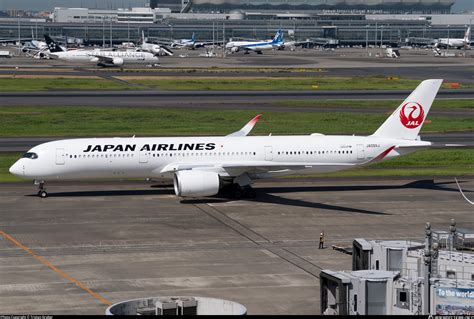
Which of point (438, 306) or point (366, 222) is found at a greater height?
point (438, 306)

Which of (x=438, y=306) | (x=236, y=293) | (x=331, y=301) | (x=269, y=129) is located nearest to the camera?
(x=438, y=306)

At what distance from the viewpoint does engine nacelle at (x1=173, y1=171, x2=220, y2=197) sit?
6322 cm

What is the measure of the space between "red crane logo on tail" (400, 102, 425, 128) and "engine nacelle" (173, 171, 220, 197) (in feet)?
50.6

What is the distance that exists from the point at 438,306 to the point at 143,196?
38.9m

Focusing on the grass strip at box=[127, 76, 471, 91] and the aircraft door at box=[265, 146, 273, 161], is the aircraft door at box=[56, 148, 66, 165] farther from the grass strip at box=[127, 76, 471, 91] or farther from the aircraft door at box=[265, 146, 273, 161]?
the grass strip at box=[127, 76, 471, 91]

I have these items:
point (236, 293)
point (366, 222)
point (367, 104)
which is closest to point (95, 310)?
point (236, 293)

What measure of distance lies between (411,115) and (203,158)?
52.1 ft

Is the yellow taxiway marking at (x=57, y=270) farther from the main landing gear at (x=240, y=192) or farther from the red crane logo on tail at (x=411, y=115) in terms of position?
the red crane logo on tail at (x=411, y=115)

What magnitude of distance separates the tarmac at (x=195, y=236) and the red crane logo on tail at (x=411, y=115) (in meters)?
4.93

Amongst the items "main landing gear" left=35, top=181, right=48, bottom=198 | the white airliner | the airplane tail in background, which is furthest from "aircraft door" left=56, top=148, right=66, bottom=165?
the airplane tail in background

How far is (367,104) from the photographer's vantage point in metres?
125

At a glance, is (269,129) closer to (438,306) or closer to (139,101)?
(139,101)

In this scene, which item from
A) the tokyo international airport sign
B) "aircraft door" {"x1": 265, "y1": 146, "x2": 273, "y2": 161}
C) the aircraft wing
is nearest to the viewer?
the tokyo international airport sign

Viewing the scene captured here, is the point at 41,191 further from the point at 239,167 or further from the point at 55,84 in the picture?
the point at 55,84
